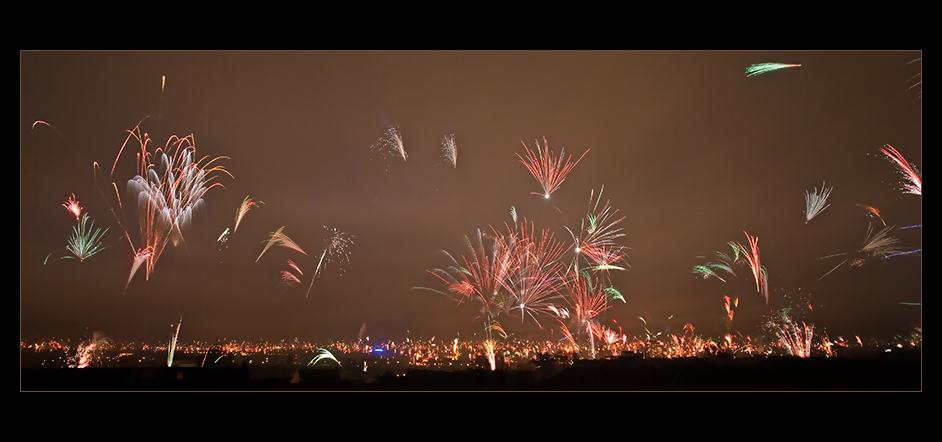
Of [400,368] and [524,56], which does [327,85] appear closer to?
[524,56]

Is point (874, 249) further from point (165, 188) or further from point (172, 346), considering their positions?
point (165, 188)

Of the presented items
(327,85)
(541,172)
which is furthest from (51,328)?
(541,172)

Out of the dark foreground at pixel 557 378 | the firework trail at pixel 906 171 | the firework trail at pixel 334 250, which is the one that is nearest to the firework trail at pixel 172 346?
the dark foreground at pixel 557 378

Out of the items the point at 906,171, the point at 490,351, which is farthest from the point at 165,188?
the point at 906,171

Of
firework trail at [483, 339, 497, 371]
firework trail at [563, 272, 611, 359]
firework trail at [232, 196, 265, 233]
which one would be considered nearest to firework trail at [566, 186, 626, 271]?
firework trail at [563, 272, 611, 359]

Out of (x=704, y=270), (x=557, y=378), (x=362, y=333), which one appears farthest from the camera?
(x=704, y=270)

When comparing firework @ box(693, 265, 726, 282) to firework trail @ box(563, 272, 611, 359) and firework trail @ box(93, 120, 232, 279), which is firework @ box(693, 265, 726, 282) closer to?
firework trail @ box(563, 272, 611, 359)

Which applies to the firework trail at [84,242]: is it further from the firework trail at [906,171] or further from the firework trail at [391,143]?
the firework trail at [906,171]
